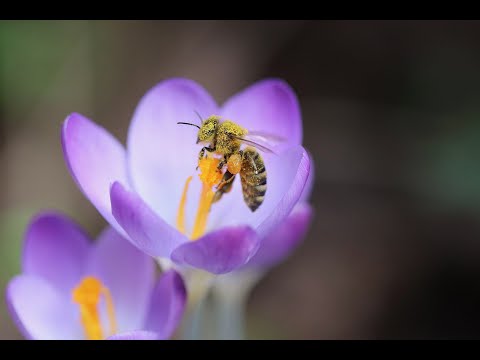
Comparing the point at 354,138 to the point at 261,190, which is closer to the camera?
the point at 261,190

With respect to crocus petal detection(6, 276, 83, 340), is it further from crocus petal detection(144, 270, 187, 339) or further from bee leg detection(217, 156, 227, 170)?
bee leg detection(217, 156, 227, 170)

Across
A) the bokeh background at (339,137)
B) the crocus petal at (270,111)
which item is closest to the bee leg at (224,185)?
the crocus petal at (270,111)

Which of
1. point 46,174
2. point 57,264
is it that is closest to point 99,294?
point 57,264

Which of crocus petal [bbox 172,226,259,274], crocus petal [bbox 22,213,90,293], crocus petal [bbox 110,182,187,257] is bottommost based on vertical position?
crocus petal [bbox 172,226,259,274]

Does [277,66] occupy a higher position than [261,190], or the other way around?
[277,66]

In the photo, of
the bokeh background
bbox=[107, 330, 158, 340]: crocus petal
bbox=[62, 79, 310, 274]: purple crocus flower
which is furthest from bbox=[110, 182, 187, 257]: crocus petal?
the bokeh background
